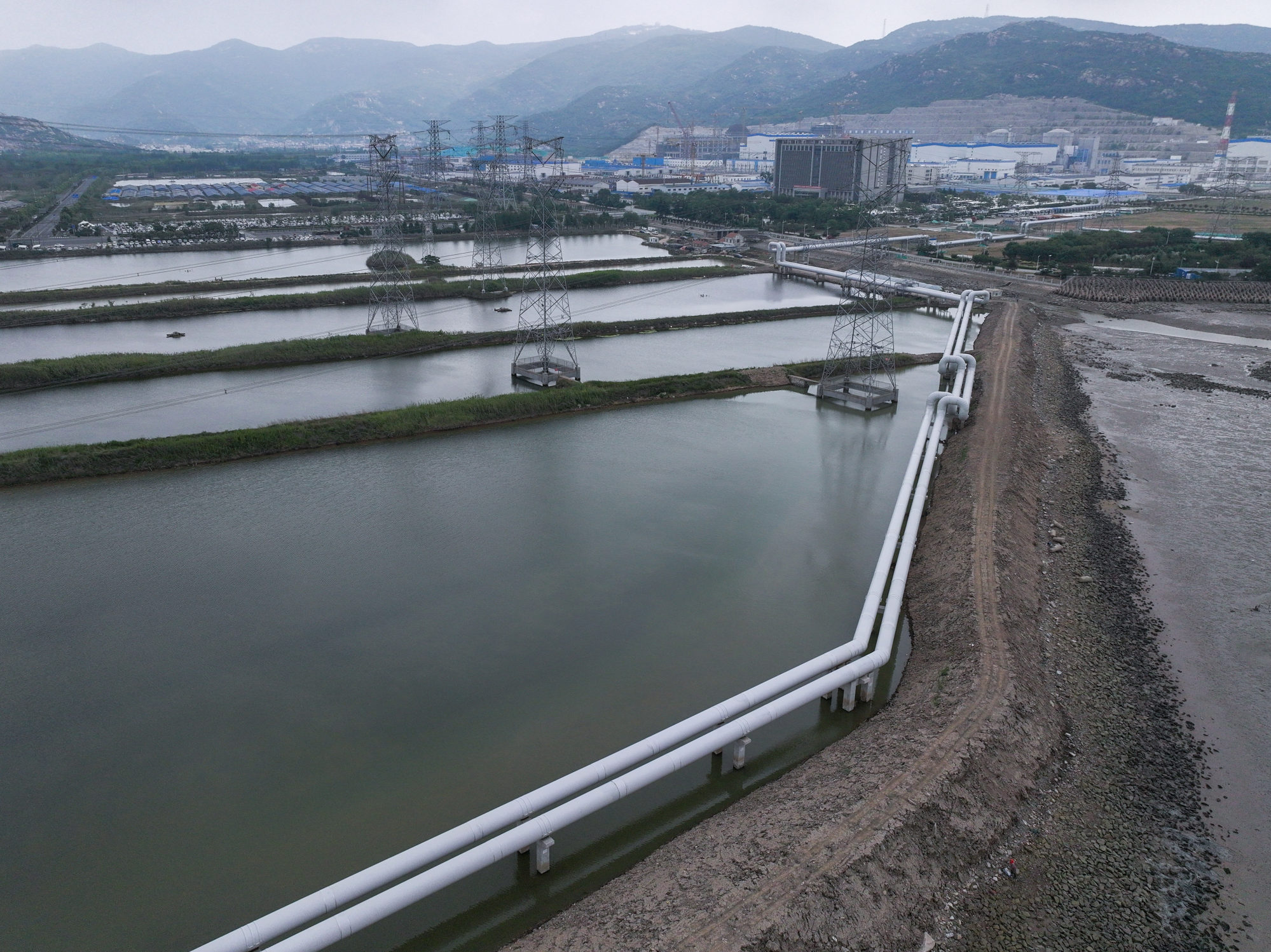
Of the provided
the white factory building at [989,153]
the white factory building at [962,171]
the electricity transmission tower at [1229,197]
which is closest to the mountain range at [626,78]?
the white factory building at [989,153]

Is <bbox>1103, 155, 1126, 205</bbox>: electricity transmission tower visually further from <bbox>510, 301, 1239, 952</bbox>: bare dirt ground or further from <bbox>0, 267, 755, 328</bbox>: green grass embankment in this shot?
<bbox>510, 301, 1239, 952</bbox>: bare dirt ground

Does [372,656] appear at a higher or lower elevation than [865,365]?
lower

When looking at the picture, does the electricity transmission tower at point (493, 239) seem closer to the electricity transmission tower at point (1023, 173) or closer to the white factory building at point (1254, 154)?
the electricity transmission tower at point (1023, 173)

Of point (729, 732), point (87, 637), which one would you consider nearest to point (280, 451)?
point (87, 637)

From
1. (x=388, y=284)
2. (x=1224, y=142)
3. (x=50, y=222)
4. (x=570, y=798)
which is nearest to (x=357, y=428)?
(x=388, y=284)

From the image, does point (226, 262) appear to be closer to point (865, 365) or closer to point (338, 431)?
point (338, 431)
